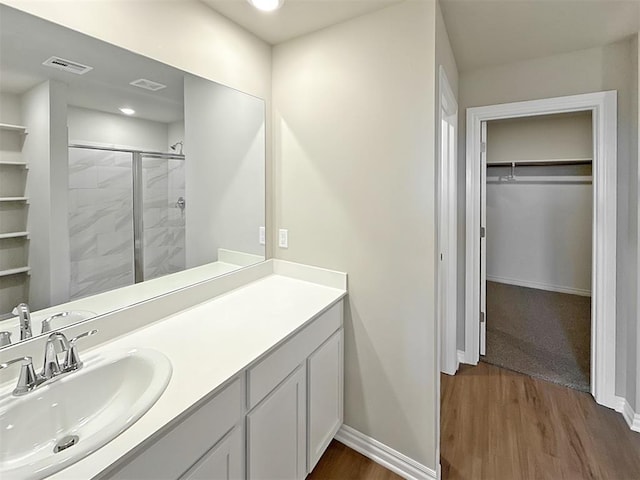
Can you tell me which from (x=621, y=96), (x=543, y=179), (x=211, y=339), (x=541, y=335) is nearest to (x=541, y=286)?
(x=543, y=179)

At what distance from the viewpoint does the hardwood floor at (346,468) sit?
166 centimetres

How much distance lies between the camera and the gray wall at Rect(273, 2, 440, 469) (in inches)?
62.1

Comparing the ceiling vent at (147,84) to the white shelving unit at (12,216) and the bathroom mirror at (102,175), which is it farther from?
the white shelving unit at (12,216)

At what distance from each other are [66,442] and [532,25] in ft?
9.27

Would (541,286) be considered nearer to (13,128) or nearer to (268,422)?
(268,422)

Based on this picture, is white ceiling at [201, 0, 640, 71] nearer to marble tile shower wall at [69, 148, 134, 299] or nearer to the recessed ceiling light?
the recessed ceiling light

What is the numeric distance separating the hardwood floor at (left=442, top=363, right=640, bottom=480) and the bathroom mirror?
1732mm

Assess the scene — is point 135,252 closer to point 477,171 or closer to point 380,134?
point 380,134

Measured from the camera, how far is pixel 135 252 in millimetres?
1435

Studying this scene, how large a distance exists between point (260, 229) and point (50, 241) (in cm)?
110

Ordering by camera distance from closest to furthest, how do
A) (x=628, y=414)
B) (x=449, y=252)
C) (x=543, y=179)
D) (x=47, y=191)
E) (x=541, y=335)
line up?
(x=47, y=191) < (x=628, y=414) < (x=449, y=252) < (x=541, y=335) < (x=543, y=179)

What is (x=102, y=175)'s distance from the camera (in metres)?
1.31

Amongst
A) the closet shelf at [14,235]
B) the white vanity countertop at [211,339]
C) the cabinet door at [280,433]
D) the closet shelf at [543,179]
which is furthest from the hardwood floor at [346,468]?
the closet shelf at [543,179]

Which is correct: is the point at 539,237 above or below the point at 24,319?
above
